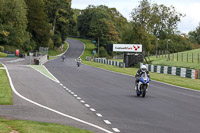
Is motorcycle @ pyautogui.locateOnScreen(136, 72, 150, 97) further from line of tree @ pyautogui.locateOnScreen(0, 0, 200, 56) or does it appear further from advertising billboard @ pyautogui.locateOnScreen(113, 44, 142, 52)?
line of tree @ pyautogui.locateOnScreen(0, 0, 200, 56)

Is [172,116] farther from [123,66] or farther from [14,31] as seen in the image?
[14,31]

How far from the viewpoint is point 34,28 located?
10819 centimetres

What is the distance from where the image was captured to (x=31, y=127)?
937 centimetres

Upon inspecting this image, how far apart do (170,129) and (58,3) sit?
375 ft

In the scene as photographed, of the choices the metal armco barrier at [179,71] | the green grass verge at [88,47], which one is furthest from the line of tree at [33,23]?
the metal armco barrier at [179,71]

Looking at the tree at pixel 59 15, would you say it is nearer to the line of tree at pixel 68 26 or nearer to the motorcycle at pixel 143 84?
the line of tree at pixel 68 26

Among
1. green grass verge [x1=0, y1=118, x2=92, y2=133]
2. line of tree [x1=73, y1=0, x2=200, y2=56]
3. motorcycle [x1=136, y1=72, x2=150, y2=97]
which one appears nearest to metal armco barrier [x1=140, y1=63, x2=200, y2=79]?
motorcycle [x1=136, y1=72, x2=150, y2=97]

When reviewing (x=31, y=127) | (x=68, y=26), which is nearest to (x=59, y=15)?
(x=68, y=26)

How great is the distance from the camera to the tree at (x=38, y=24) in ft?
353

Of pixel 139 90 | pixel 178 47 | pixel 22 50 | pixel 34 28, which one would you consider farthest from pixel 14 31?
pixel 139 90

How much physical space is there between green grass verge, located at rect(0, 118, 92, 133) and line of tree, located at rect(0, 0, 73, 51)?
7685 centimetres

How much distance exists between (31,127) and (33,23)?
333 ft

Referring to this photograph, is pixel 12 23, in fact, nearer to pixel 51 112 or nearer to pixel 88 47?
pixel 88 47

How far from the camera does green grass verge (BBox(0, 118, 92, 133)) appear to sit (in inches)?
350
